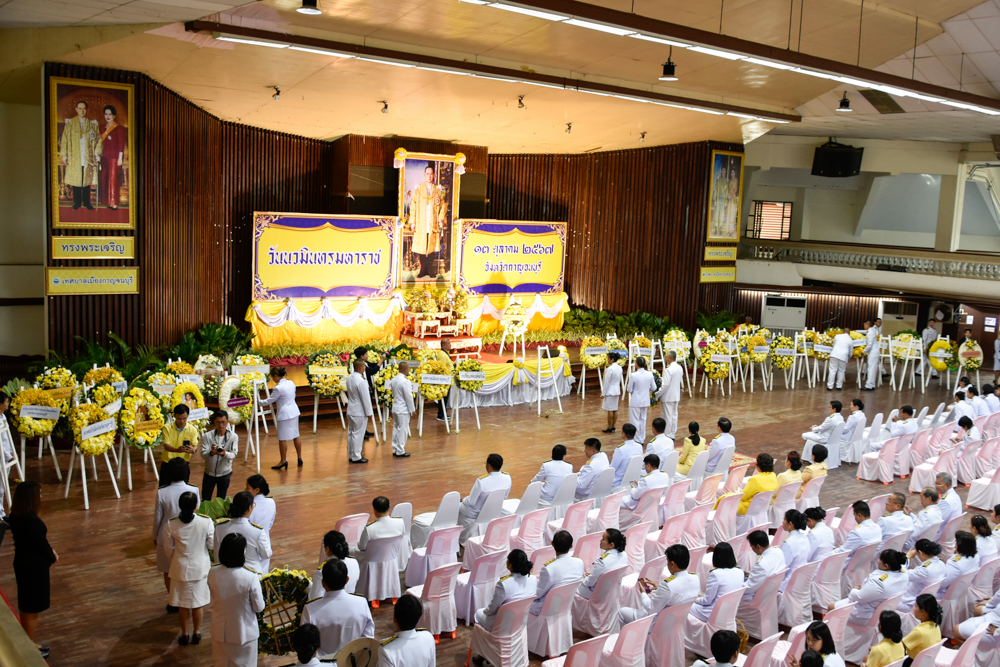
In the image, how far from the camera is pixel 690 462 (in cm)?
873

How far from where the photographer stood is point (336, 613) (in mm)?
4559

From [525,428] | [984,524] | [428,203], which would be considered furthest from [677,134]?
[984,524]

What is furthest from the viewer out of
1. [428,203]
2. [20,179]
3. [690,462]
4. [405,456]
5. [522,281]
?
[522,281]

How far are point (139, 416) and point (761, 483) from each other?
6.44 metres

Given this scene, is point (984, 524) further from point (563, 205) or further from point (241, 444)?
point (563, 205)

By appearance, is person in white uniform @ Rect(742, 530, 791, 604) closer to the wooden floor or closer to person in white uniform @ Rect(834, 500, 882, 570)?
person in white uniform @ Rect(834, 500, 882, 570)

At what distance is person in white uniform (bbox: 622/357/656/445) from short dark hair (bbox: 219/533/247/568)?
7260 mm

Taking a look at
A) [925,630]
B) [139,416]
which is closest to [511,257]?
[139,416]

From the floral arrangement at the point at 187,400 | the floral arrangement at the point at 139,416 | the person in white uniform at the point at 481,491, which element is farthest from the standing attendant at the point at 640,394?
the floral arrangement at the point at 139,416

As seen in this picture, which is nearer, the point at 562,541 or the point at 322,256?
the point at 562,541

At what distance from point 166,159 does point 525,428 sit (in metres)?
6.62

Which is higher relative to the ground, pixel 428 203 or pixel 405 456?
pixel 428 203

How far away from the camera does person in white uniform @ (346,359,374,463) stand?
32.6 feet

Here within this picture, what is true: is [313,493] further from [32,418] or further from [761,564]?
[761,564]
